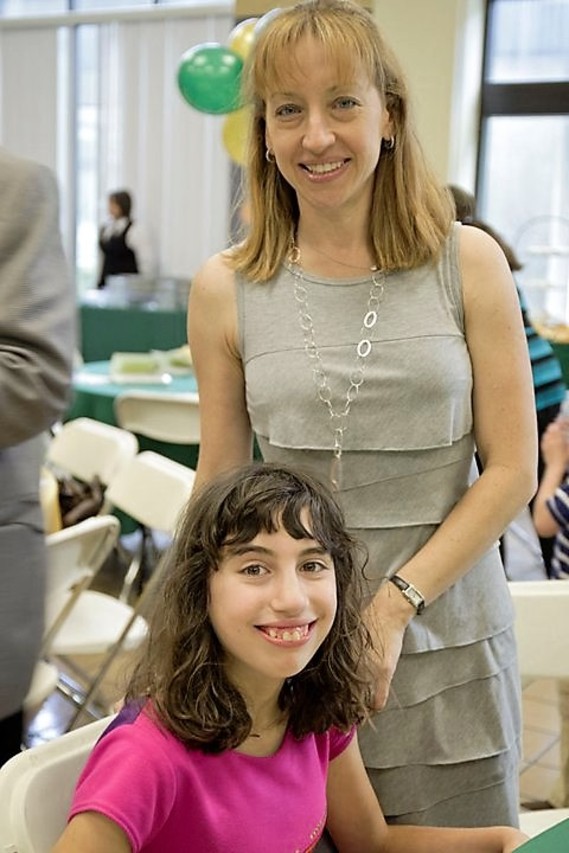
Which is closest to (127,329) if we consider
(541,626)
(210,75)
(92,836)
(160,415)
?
(210,75)

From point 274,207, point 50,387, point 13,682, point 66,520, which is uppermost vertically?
point 274,207

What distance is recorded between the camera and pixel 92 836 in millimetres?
1056

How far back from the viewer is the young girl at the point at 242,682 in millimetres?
1138

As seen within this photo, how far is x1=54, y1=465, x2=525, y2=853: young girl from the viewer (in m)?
1.14

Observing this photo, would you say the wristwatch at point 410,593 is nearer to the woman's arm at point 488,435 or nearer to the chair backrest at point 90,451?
the woman's arm at point 488,435

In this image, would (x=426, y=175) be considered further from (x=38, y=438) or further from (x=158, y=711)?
(x=158, y=711)

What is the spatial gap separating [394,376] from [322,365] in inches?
3.4

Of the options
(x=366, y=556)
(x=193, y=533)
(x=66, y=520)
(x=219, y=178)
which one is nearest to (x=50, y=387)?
(x=193, y=533)

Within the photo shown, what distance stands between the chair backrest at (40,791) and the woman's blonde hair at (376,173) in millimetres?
601

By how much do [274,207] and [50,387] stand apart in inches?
14.2

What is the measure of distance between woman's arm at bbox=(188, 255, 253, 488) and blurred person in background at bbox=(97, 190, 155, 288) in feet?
24.6

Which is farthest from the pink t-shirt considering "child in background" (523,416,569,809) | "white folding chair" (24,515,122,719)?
"child in background" (523,416,569,809)

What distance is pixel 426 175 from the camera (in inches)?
56.1

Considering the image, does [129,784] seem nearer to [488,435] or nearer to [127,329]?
[488,435]
